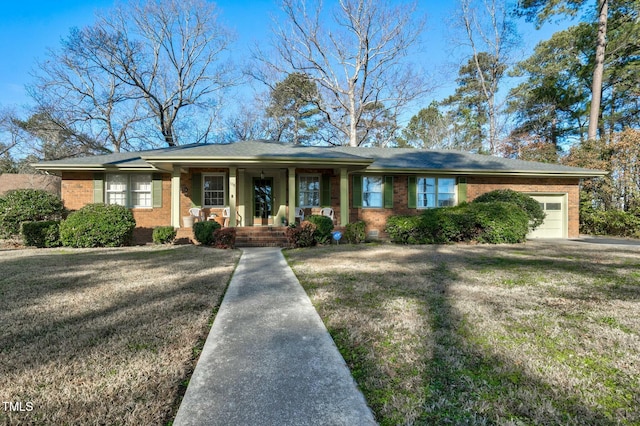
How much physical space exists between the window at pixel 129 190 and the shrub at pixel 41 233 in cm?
224

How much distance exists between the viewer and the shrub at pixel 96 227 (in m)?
9.40

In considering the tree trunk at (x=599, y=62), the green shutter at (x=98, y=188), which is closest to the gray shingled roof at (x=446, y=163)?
the tree trunk at (x=599, y=62)

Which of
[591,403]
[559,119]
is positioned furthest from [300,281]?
[559,119]

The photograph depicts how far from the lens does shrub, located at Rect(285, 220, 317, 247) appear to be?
9.46 meters

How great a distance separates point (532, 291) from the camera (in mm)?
4227

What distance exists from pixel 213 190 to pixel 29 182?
2062 cm

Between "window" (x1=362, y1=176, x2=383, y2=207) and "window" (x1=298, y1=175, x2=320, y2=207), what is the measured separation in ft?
6.22

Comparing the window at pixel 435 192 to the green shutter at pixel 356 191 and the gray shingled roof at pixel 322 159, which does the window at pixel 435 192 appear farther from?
the green shutter at pixel 356 191

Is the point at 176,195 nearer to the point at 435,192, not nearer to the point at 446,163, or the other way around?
the point at 435,192

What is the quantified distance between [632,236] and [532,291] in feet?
44.2

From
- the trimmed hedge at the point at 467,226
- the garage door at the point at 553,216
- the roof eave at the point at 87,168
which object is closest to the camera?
the trimmed hedge at the point at 467,226

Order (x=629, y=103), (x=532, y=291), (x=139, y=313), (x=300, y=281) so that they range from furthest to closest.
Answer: (x=629, y=103) < (x=300, y=281) < (x=532, y=291) < (x=139, y=313)

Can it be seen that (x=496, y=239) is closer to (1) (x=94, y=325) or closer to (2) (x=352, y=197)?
(2) (x=352, y=197)

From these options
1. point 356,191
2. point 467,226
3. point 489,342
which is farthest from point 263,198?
point 489,342
